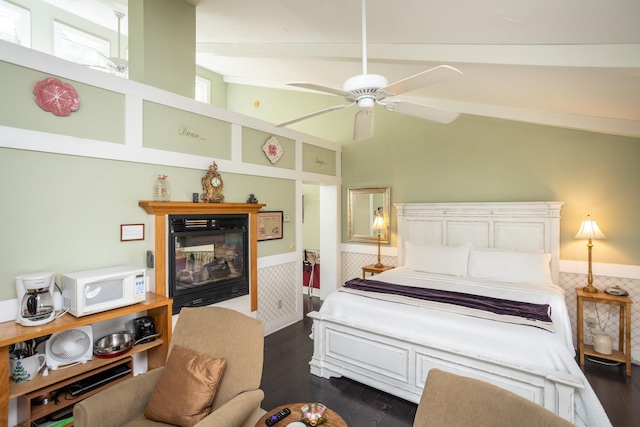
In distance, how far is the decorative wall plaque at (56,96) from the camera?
7.39 feet

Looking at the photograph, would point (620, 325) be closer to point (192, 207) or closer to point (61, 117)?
point (192, 207)

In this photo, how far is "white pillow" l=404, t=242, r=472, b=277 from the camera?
3918mm

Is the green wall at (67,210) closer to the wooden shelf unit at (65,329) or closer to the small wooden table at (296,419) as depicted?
the wooden shelf unit at (65,329)

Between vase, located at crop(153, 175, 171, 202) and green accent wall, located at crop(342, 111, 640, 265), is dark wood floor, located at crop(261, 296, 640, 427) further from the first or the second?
vase, located at crop(153, 175, 171, 202)

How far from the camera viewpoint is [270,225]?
4207 mm

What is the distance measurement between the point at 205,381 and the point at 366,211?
13.0 feet

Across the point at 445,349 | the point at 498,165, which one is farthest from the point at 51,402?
the point at 498,165

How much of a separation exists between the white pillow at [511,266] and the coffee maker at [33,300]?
161 inches

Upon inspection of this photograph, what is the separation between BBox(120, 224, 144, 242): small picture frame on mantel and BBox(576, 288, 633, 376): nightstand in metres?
4.51

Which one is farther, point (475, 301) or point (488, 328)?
point (475, 301)

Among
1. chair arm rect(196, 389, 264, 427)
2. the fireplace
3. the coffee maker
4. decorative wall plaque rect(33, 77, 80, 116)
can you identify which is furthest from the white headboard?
the coffee maker

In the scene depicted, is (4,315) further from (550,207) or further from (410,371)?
(550,207)

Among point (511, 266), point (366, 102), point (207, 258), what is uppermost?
point (366, 102)

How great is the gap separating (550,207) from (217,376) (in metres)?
4.02
